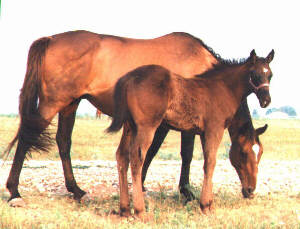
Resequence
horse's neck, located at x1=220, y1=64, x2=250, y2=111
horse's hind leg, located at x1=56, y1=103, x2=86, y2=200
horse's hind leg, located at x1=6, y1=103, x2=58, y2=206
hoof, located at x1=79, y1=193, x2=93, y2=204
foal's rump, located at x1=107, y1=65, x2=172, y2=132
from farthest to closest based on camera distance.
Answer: horse's hind leg, located at x1=56, y1=103, x2=86, y2=200 < hoof, located at x1=79, y1=193, x2=93, y2=204 < horse's hind leg, located at x1=6, y1=103, x2=58, y2=206 < horse's neck, located at x1=220, y1=64, x2=250, y2=111 < foal's rump, located at x1=107, y1=65, x2=172, y2=132

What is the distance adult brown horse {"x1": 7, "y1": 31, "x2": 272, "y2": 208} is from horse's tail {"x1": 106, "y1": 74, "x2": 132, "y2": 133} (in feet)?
5.03

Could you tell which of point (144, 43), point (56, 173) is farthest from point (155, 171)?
point (144, 43)

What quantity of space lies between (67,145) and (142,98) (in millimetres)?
3198

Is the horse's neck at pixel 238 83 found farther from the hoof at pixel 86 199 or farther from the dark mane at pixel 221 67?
the hoof at pixel 86 199

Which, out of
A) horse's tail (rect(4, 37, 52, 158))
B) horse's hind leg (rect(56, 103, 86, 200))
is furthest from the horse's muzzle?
horse's tail (rect(4, 37, 52, 158))

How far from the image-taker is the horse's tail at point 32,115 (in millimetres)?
9211

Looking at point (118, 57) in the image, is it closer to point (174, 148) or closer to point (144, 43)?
point (144, 43)

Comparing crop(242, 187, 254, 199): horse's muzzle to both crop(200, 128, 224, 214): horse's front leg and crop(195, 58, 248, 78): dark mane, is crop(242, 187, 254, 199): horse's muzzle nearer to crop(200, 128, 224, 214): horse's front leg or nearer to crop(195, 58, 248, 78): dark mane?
crop(200, 128, 224, 214): horse's front leg

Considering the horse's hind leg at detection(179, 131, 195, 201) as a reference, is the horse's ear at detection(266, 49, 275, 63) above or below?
above

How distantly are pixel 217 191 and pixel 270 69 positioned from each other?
3.35m

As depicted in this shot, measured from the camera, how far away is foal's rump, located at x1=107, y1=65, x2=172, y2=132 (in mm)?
7293

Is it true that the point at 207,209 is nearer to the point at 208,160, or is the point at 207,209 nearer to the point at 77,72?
the point at 208,160

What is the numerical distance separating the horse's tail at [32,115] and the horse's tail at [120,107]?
89.2 inches

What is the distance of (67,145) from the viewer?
32.8 ft
